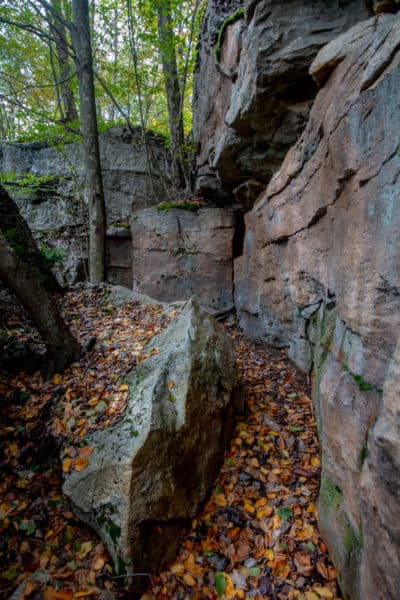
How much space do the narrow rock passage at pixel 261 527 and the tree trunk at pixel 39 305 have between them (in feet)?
8.28

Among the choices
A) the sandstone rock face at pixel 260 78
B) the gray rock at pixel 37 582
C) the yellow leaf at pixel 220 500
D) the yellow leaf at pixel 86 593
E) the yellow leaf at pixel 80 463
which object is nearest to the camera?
the gray rock at pixel 37 582

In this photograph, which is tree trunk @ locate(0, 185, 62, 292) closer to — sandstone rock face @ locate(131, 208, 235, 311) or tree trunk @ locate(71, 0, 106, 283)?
tree trunk @ locate(71, 0, 106, 283)

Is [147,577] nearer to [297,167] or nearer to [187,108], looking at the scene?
[297,167]

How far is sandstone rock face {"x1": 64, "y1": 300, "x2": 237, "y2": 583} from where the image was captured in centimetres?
244

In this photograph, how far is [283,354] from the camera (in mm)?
5762

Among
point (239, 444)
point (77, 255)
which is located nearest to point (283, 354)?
point (239, 444)

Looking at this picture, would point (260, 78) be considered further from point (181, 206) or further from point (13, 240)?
point (13, 240)

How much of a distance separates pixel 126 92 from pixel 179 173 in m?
2.69

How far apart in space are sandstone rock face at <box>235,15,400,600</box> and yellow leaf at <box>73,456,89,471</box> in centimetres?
230

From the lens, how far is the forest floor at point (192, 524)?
2.39 metres

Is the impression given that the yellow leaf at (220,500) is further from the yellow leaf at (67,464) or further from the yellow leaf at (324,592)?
the yellow leaf at (67,464)

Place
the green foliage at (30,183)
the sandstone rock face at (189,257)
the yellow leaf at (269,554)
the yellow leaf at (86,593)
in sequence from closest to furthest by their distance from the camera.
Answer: the yellow leaf at (86,593) → the yellow leaf at (269,554) → the sandstone rock face at (189,257) → the green foliage at (30,183)

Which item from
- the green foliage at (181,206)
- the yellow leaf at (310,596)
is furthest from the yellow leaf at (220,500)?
the green foliage at (181,206)

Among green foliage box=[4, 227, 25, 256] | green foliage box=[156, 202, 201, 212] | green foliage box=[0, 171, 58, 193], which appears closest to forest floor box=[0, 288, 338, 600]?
green foliage box=[4, 227, 25, 256]
